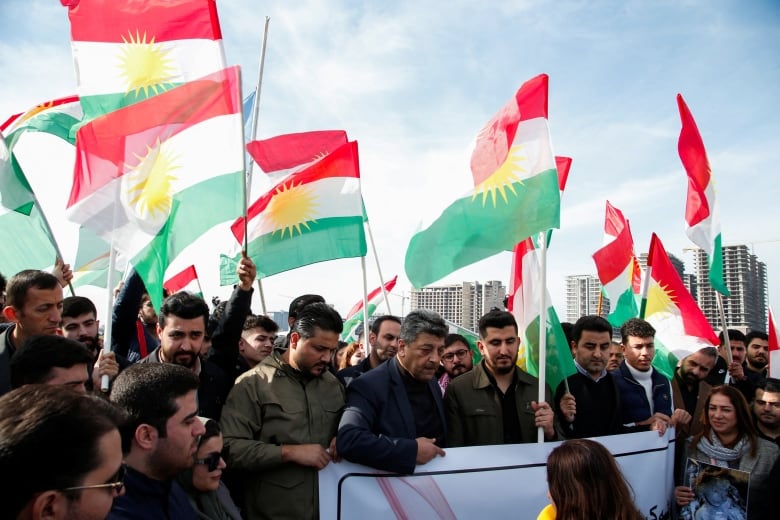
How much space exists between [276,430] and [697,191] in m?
5.11

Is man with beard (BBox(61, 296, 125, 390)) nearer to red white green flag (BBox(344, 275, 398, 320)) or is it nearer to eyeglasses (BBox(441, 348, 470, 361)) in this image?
eyeglasses (BBox(441, 348, 470, 361))

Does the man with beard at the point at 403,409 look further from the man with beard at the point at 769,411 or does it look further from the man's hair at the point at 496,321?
the man with beard at the point at 769,411

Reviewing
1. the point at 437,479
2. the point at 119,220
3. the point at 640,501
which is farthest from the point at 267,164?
the point at 640,501

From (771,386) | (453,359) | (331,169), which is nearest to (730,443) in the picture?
(771,386)

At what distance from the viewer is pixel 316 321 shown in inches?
140

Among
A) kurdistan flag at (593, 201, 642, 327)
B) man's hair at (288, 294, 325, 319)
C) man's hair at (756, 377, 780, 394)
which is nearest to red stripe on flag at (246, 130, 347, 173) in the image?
man's hair at (288, 294, 325, 319)

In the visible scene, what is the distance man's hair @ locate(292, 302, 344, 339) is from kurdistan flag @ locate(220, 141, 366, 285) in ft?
6.48

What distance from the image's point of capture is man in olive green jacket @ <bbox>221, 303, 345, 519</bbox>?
323cm

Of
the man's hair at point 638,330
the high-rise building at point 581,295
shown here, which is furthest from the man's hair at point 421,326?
the high-rise building at point 581,295

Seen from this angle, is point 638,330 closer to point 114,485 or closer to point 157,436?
point 157,436

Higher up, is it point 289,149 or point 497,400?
point 289,149

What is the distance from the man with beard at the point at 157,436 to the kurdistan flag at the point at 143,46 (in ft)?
9.43

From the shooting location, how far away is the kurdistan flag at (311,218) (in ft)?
18.5

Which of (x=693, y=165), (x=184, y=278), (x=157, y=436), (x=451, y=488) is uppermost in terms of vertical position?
(x=693, y=165)
